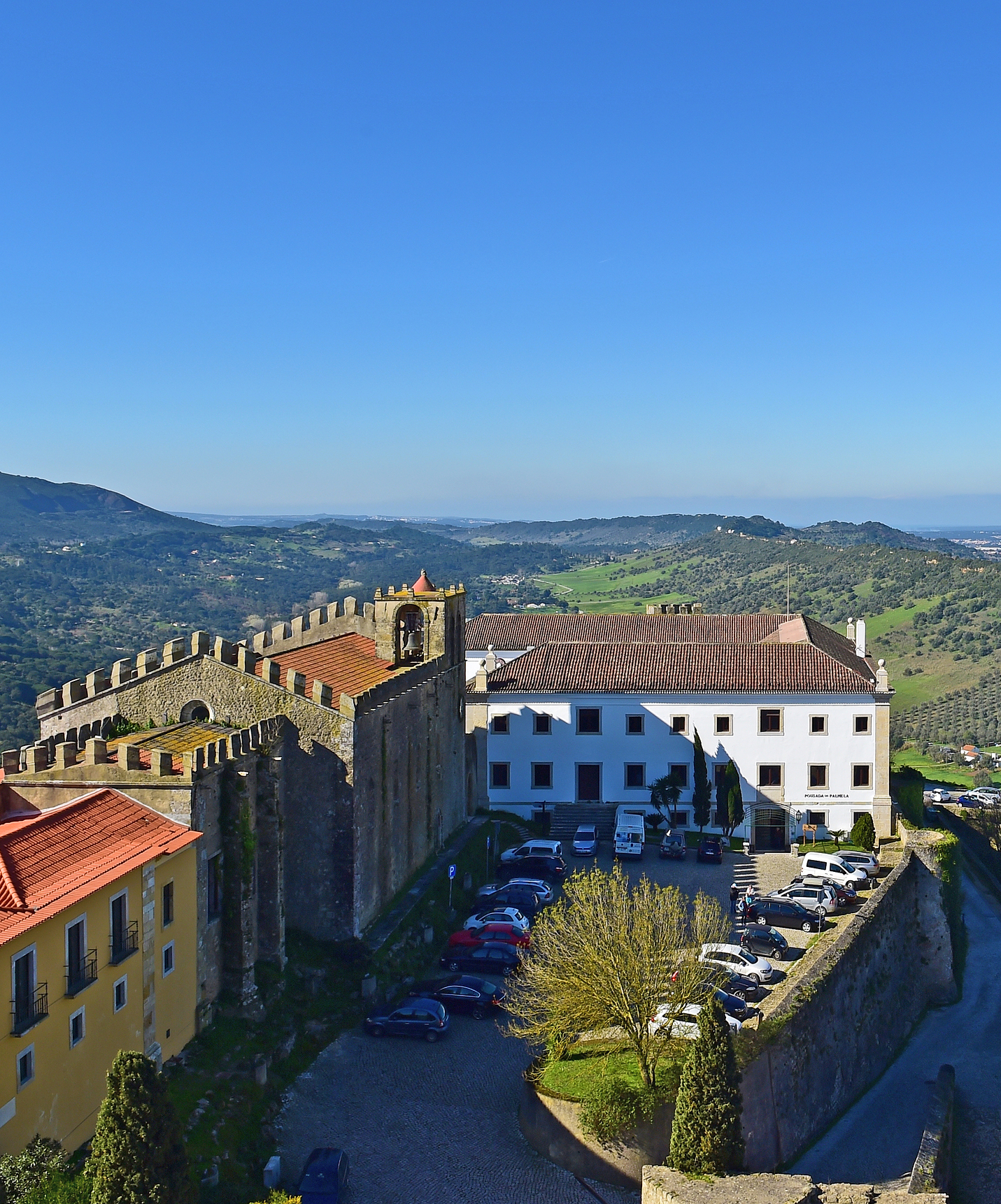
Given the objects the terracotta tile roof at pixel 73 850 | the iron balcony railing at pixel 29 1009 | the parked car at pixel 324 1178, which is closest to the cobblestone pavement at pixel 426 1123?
the parked car at pixel 324 1178

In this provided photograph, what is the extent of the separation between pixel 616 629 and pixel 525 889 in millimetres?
32529

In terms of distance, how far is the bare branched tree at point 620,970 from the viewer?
105ft

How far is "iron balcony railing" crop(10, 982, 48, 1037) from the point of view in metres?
23.4

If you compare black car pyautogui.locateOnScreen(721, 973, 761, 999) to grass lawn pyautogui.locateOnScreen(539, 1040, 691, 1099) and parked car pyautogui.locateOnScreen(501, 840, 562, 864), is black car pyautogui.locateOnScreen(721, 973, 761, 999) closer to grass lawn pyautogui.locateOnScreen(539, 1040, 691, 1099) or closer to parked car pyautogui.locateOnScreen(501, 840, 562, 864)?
grass lawn pyautogui.locateOnScreen(539, 1040, 691, 1099)

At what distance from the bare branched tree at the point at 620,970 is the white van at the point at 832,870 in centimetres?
1876

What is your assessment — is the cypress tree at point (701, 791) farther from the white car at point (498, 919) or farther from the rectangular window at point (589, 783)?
the white car at point (498, 919)

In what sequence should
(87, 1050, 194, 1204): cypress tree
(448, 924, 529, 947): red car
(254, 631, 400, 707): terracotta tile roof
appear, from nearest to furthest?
(87, 1050, 194, 1204): cypress tree
(448, 924, 529, 947): red car
(254, 631, 400, 707): terracotta tile roof

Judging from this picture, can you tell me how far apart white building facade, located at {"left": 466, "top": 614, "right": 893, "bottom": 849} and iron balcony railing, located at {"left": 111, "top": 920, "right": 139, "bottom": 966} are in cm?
3484

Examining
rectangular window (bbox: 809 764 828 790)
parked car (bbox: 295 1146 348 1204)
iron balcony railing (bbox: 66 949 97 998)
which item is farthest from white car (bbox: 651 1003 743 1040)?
rectangular window (bbox: 809 764 828 790)

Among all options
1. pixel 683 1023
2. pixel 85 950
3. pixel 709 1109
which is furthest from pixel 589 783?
pixel 85 950

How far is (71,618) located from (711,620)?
141 metres

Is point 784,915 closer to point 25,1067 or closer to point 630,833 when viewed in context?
Answer: point 630,833

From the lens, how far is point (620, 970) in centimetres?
3219

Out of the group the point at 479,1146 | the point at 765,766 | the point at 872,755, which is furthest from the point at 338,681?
the point at 872,755
